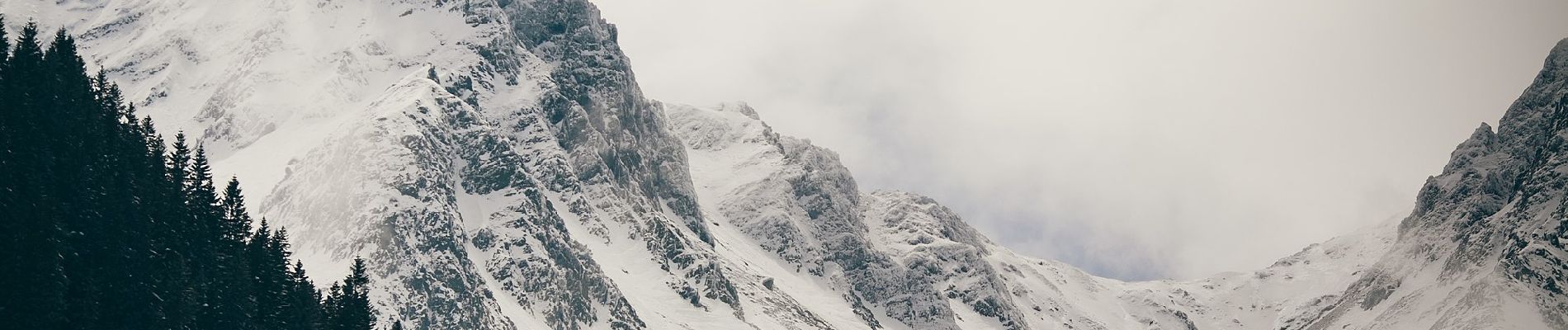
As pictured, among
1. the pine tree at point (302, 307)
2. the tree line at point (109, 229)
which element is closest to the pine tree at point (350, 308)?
the tree line at point (109, 229)

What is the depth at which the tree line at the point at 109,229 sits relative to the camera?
257 ft

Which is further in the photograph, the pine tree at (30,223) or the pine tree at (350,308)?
the pine tree at (350,308)

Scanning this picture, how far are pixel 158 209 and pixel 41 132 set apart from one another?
10.1m

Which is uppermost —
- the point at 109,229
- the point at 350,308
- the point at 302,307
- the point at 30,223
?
the point at 350,308

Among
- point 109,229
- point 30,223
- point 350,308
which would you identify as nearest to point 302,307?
point 350,308

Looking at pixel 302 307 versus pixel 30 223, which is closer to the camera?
pixel 30 223

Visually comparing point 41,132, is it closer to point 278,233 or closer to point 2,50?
point 2,50

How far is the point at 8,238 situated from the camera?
76.7 m

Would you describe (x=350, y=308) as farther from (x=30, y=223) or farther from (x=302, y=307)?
(x=30, y=223)

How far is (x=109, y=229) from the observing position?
8838cm

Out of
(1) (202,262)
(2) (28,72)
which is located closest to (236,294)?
(1) (202,262)

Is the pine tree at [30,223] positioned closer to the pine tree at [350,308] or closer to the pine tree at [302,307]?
the pine tree at [302,307]

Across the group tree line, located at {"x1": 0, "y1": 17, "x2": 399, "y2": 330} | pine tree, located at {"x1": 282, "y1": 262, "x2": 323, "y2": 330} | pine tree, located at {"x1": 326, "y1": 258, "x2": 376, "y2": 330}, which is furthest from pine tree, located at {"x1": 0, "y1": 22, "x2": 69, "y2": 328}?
pine tree, located at {"x1": 326, "y1": 258, "x2": 376, "y2": 330}

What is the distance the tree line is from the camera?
Result: 78312 millimetres
